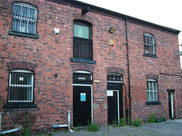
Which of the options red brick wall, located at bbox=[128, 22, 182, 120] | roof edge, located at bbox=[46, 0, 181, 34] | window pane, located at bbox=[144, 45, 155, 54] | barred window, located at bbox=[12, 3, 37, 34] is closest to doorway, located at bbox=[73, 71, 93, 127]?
red brick wall, located at bbox=[128, 22, 182, 120]

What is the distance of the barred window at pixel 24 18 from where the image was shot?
9.63m

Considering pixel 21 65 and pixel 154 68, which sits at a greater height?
pixel 154 68

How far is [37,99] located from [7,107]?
4.48ft

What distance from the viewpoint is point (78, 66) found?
35.6 ft

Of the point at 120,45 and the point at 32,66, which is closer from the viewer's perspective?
the point at 32,66

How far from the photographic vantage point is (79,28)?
1159 cm

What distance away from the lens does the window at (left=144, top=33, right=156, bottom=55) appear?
14.3 m

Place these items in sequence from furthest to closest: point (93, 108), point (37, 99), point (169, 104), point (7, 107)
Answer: point (169, 104) → point (93, 108) → point (37, 99) → point (7, 107)

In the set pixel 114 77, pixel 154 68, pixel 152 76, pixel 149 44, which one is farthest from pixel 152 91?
pixel 114 77

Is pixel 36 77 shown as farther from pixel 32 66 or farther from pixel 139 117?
pixel 139 117

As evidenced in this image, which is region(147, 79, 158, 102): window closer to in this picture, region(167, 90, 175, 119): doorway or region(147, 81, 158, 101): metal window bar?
region(147, 81, 158, 101): metal window bar

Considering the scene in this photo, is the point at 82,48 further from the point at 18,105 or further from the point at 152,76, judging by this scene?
the point at 152,76

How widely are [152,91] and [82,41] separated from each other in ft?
20.8

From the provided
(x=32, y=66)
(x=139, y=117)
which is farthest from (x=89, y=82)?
(x=139, y=117)
